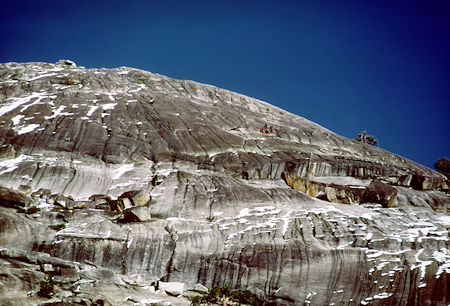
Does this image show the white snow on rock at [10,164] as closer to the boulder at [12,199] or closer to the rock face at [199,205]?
the rock face at [199,205]

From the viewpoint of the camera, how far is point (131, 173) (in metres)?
47.7

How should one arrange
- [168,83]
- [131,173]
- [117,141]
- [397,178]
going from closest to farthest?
[131,173]
[117,141]
[397,178]
[168,83]

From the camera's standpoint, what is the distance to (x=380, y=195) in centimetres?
4916

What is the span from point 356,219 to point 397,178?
17351 millimetres

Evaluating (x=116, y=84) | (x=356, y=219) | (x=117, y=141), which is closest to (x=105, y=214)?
(x=117, y=141)

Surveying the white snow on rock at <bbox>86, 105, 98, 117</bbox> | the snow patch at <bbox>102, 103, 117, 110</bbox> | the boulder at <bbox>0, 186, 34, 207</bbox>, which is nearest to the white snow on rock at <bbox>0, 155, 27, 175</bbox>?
the boulder at <bbox>0, 186, 34, 207</bbox>

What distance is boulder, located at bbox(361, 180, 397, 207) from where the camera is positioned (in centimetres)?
4872

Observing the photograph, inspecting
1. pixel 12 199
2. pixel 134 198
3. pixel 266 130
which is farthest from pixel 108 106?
pixel 12 199

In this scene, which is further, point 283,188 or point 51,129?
point 51,129

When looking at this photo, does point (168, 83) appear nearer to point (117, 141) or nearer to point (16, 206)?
point (117, 141)

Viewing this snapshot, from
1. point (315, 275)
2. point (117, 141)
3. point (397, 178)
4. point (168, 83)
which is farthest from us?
Result: point (168, 83)

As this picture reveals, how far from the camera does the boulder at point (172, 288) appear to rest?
112 feet

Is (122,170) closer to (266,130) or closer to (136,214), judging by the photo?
(136,214)

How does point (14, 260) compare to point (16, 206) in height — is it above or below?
below
